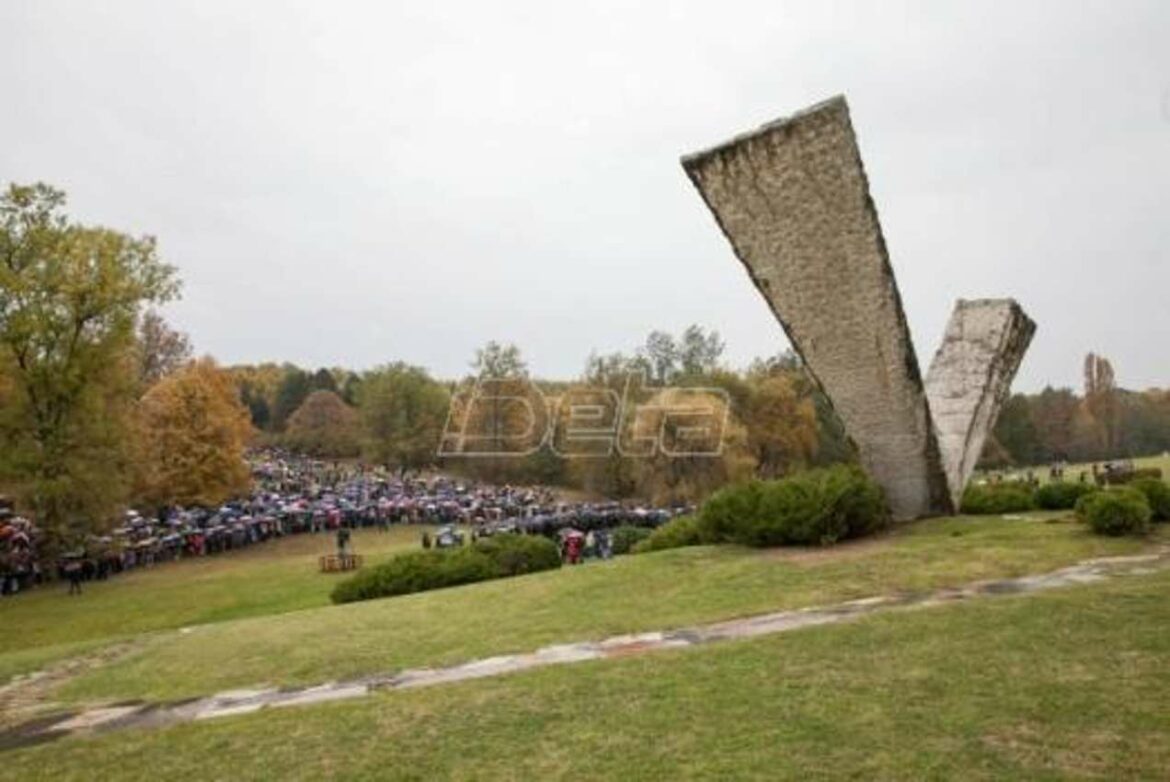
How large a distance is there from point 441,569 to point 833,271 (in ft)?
30.8

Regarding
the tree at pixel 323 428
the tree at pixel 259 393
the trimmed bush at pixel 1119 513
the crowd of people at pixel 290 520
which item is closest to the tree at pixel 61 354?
the crowd of people at pixel 290 520

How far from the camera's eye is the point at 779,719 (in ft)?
22.8

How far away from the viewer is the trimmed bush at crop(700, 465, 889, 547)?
51.8 feet

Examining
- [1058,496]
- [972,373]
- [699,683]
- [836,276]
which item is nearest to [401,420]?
[972,373]

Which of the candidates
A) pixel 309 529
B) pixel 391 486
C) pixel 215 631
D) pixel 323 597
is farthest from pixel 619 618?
pixel 391 486

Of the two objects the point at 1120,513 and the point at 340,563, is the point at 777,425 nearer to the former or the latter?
the point at 340,563

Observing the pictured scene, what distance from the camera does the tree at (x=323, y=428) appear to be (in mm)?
85625

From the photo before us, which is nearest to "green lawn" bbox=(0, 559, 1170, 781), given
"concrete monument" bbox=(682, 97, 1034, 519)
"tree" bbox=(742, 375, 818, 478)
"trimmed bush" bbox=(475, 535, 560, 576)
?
"concrete monument" bbox=(682, 97, 1034, 519)

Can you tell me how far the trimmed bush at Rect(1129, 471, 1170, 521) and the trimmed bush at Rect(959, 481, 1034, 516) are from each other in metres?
3.87

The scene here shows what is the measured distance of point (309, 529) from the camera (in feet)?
144

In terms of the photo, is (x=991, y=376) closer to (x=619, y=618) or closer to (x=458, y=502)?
(x=619, y=618)

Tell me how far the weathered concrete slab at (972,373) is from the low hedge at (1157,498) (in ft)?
11.1

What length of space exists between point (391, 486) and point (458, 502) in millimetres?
13594

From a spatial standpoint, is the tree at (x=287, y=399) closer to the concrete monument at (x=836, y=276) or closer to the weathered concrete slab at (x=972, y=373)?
the weathered concrete slab at (x=972, y=373)
